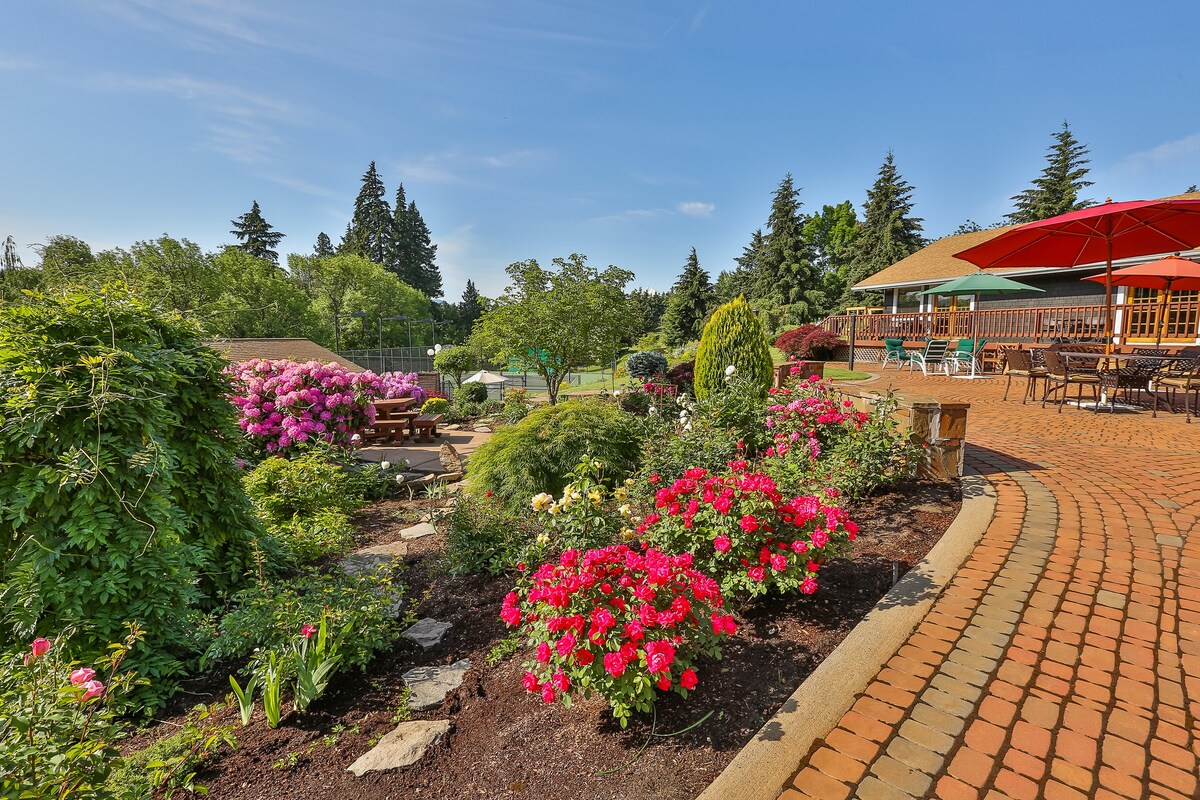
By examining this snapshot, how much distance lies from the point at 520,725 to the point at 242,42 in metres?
6.59

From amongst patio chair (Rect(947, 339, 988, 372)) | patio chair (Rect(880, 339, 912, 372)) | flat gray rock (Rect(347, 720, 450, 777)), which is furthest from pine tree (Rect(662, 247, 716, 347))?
flat gray rock (Rect(347, 720, 450, 777))

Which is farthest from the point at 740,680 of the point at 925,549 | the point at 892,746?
the point at 925,549

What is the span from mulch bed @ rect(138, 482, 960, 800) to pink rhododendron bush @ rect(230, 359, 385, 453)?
415 cm

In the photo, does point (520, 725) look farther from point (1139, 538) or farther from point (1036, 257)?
point (1036, 257)

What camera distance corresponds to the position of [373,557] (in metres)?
3.54

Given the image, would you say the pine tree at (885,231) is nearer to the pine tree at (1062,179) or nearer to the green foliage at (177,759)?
the pine tree at (1062,179)

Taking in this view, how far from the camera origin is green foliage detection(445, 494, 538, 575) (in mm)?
3195

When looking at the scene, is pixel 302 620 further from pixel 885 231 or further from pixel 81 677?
pixel 885 231

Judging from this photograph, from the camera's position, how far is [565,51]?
6852 millimetres

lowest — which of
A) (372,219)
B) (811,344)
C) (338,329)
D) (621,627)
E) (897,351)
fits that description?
(621,627)

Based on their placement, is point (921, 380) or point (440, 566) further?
point (921, 380)

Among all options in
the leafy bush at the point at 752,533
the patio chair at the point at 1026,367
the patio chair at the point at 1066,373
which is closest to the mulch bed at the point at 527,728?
the leafy bush at the point at 752,533

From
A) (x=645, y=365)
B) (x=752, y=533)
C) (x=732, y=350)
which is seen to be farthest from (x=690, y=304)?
(x=752, y=533)

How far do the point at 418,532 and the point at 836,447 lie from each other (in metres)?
3.52
